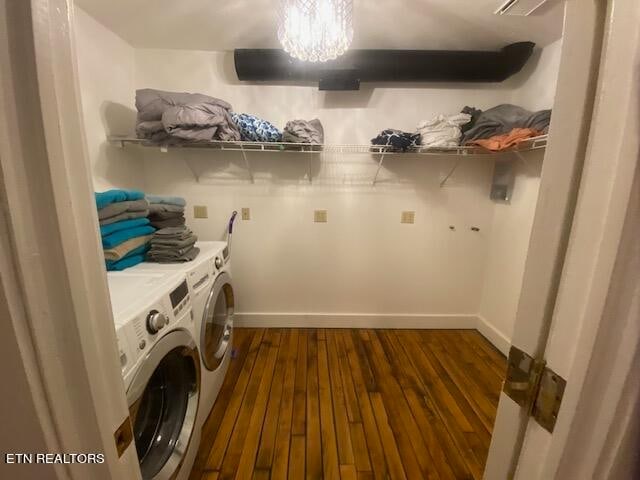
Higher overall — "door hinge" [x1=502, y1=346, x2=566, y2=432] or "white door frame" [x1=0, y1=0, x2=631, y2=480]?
"white door frame" [x1=0, y1=0, x2=631, y2=480]

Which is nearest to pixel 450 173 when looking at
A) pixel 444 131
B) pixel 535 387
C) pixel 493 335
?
pixel 444 131

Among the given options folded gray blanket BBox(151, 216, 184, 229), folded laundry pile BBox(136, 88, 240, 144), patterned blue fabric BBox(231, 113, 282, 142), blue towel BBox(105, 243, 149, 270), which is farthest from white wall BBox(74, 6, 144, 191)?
patterned blue fabric BBox(231, 113, 282, 142)

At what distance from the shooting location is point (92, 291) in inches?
12.7

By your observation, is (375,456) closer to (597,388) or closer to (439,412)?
(439,412)

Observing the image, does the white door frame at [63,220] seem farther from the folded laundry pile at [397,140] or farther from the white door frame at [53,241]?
the folded laundry pile at [397,140]

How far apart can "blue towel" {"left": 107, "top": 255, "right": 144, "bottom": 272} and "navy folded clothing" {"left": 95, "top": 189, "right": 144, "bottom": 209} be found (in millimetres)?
245

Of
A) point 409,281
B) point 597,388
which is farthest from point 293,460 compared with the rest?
point 409,281

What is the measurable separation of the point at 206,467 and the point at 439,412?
1215mm

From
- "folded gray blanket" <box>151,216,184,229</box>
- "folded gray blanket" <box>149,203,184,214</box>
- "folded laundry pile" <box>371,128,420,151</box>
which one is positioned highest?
"folded laundry pile" <box>371,128,420,151</box>

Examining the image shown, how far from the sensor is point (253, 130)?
1.66 metres

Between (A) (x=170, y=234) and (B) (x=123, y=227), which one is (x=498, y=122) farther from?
(B) (x=123, y=227)

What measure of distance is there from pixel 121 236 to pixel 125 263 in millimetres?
125

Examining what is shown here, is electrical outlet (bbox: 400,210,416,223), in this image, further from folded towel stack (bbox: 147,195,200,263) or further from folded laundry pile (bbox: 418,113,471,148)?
folded towel stack (bbox: 147,195,200,263)

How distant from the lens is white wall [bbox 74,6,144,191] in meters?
1.41
